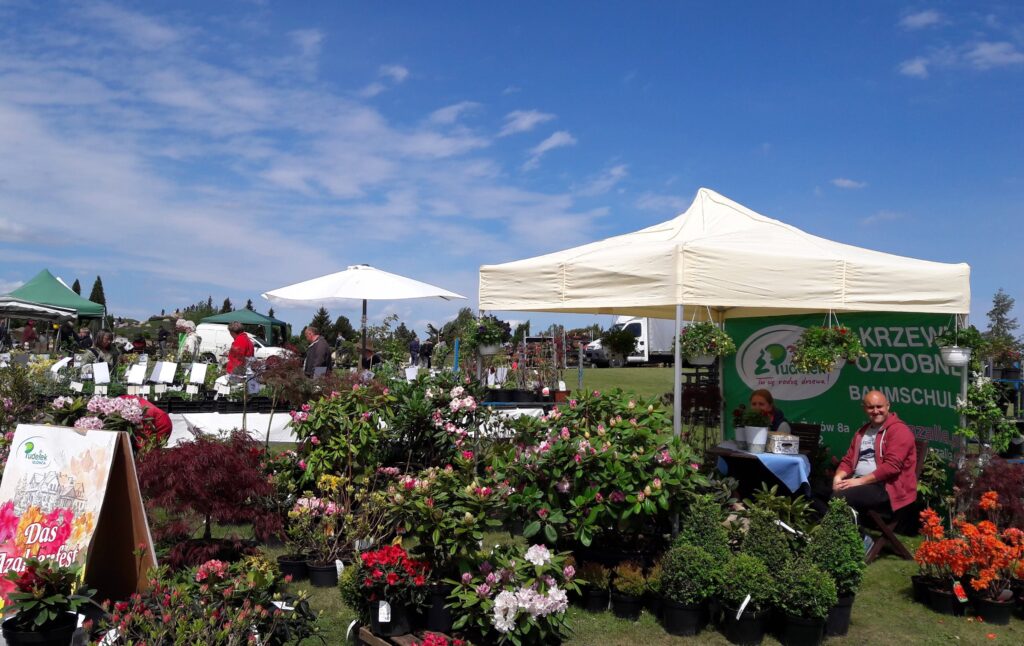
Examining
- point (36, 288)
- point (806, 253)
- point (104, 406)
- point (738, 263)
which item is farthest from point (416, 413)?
point (36, 288)

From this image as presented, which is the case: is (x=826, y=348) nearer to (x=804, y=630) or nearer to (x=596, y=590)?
(x=804, y=630)

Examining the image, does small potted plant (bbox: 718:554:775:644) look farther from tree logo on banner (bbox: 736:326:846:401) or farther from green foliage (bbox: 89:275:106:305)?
green foliage (bbox: 89:275:106:305)

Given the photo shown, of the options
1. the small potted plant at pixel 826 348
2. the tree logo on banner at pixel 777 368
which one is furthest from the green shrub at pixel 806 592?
the tree logo on banner at pixel 777 368

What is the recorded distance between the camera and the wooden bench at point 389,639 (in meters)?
3.46

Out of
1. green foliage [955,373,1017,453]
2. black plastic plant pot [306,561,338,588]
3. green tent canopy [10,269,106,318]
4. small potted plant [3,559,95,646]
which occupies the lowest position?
black plastic plant pot [306,561,338,588]

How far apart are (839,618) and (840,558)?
1.05ft

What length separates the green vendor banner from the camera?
657 centimetres

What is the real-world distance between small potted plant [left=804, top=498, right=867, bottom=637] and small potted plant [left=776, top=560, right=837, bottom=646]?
6.1 inches

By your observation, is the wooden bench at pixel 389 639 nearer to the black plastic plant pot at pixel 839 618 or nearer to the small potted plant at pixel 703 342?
the black plastic plant pot at pixel 839 618

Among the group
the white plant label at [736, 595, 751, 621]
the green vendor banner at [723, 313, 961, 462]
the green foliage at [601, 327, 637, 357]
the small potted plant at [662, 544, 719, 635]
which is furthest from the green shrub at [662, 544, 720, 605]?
the green foliage at [601, 327, 637, 357]

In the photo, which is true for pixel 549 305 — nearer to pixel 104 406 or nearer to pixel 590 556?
pixel 590 556

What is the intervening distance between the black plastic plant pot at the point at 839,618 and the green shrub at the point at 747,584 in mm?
381

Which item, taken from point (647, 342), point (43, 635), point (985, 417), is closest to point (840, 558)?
point (985, 417)

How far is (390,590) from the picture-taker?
11.7 ft
